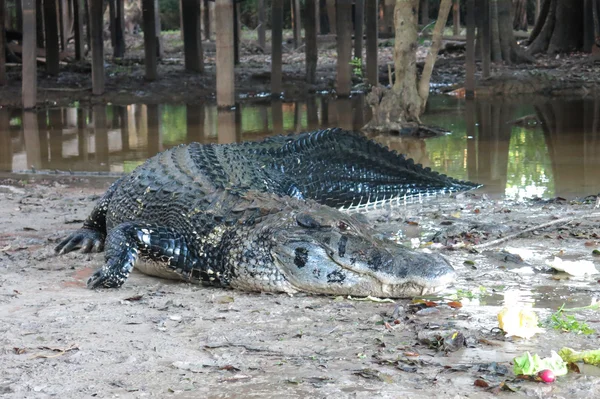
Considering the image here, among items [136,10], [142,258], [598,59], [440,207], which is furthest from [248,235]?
[136,10]

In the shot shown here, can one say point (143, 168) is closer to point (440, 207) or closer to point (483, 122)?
point (440, 207)

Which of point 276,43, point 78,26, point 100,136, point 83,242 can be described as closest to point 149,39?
point 276,43

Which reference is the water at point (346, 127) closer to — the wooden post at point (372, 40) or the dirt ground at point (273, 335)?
the wooden post at point (372, 40)

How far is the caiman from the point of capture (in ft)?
12.9

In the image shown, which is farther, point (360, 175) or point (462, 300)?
point (360, 175)

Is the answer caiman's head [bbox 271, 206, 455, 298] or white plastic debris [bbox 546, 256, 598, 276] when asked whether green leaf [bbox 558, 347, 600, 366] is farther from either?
white plastic debris [bbox 546, 256, 598, 276]

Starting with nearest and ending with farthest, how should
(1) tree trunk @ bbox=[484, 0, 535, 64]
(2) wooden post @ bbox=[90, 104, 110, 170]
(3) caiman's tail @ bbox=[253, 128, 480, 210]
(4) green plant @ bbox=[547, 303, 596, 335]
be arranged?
1. (4) green plant @ bbox=[547, 303, 596, 335]
2. (3) caiman's tail @ bbox=[253, 128, 480, 210]
3. (2) wooden post @ bbox=[90, 104, 110, 170]
4. (1) tree trunk @ bbox=[484, 0, 535, 64]

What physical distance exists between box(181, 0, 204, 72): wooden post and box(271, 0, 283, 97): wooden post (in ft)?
10.3

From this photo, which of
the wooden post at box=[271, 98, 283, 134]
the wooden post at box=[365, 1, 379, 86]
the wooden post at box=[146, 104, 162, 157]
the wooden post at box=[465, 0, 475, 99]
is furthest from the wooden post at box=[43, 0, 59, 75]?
the wooden post at box=[465, 0, 475, 99]

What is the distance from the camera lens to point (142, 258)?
4.57 meters

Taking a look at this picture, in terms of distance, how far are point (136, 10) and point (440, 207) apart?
110 ft

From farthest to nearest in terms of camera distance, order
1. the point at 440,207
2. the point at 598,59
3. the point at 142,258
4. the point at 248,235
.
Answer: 1. the point at 598,59
2. the point at 440,207
3. the point at 142,258
4. the point at 248,235

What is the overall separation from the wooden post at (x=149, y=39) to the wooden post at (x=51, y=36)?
76.0 inches

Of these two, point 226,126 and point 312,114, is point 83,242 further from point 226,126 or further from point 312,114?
point 312,114
